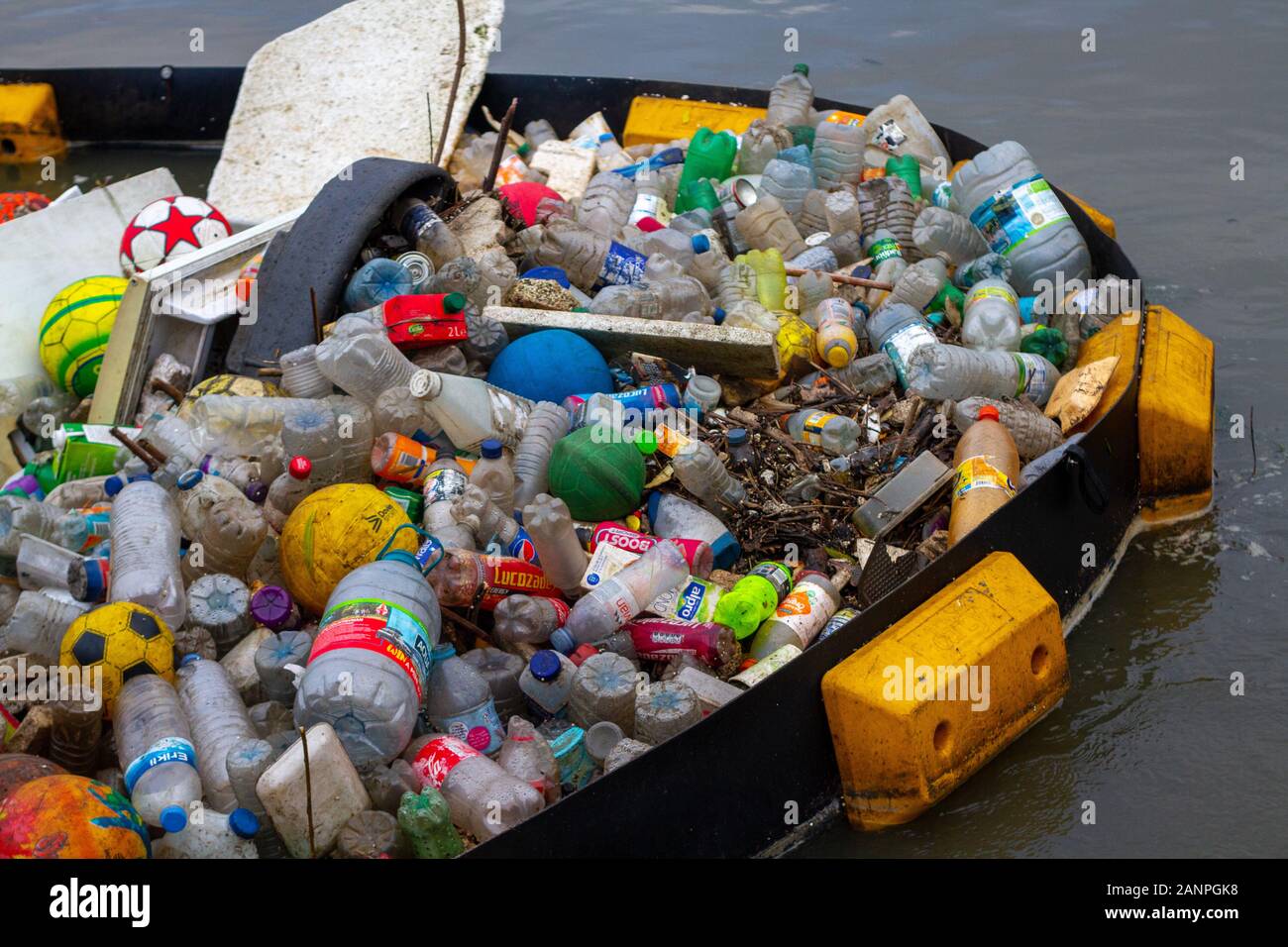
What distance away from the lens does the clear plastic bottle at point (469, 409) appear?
4375 millimetres

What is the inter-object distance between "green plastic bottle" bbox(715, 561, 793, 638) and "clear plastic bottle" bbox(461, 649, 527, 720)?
0.65 metres

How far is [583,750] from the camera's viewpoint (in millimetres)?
3562

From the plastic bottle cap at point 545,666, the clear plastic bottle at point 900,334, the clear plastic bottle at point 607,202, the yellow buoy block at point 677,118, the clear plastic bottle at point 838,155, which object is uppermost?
the yellow buoy block at point 677,118

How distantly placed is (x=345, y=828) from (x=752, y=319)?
112 inches

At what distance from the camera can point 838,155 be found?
6.48 metres

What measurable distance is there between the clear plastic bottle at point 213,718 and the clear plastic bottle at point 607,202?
9.80 ft

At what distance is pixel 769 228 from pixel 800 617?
8.03ft

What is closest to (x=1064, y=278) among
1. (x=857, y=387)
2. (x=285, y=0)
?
(x=857, y=387)

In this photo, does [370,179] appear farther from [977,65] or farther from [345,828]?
[977,65]

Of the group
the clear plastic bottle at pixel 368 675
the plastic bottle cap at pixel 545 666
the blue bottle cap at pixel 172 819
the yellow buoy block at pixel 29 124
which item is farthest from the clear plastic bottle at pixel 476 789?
the yellow buoy block at pixel 29 124

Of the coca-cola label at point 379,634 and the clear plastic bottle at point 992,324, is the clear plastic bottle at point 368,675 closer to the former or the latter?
the coca-cola label at point 379,634

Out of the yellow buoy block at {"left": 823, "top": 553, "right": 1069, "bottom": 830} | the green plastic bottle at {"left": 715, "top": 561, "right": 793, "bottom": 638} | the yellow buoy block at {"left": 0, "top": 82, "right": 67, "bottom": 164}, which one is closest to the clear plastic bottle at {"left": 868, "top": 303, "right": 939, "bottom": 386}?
the yellow buoy block at {"left": 823, "top": 553, "right": 1069, "bottom": 830}

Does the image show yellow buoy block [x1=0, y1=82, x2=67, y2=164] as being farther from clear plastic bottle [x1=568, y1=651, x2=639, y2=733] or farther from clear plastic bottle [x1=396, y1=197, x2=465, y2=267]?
clear plastic bottle [x1=568, y1=651, x2=639, y2=733]

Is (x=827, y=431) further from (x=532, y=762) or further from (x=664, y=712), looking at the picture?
(x=532, y=762)
